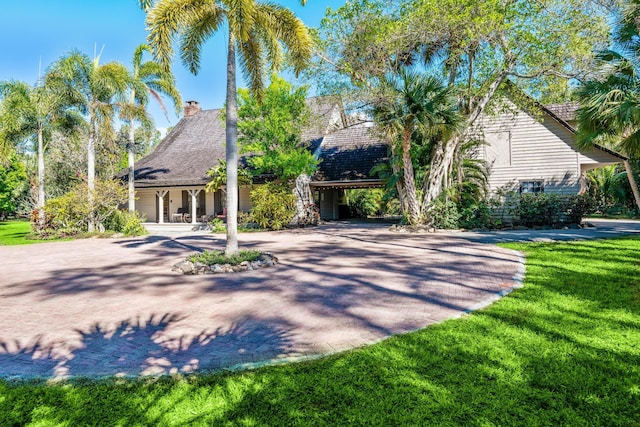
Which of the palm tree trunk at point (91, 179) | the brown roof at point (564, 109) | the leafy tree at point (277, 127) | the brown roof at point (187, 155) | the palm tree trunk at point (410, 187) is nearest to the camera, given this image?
the palm tree trunk at point (410, 187)

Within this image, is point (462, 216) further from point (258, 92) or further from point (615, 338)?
point (615, 338)

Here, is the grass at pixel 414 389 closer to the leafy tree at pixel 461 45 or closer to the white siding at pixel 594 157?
the leafy tree at pixel 461 45

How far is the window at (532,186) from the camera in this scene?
18.6m

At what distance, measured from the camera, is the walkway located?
3.65m

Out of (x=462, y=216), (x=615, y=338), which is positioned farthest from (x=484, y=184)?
(x=615, y=338)

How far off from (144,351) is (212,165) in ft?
65.2

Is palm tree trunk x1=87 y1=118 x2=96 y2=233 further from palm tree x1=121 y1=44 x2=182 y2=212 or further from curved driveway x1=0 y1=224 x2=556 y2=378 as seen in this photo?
curved driveway x1=0 y1=224 x2=556 y2=378

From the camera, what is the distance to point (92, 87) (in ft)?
55.2

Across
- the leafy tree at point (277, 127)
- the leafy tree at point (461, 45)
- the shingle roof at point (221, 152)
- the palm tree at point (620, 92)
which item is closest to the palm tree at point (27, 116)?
the shingle roof at point (221, 152)

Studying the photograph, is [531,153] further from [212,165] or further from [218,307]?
[218,307]

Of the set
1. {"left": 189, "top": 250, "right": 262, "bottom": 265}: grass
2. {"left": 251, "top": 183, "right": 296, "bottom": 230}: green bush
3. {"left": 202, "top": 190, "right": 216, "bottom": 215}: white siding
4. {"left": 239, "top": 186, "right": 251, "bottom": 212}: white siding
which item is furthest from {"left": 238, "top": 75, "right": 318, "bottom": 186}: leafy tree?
{"left": 189, "top": 250, "right": 262, "bottom": 265}: grass

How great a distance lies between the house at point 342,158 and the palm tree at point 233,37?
705 centimetres

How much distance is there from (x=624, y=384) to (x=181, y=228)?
20.7m

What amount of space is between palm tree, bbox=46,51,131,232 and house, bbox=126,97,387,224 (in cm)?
495
